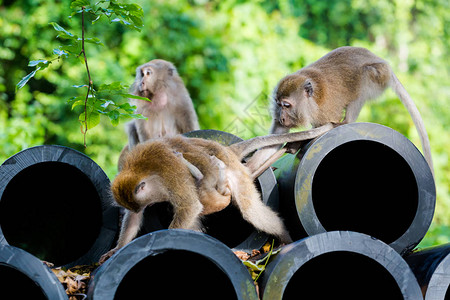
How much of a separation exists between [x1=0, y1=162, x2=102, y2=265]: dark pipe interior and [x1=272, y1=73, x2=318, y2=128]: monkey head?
3.43 feet

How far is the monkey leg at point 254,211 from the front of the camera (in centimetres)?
222

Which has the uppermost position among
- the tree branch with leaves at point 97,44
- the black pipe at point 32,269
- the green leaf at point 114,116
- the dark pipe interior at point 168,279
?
the tree branch with leaves at point 97,44

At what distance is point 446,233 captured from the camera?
634 cm

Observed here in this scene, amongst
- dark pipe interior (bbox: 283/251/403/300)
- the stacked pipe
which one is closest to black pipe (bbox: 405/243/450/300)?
the stacked pipe

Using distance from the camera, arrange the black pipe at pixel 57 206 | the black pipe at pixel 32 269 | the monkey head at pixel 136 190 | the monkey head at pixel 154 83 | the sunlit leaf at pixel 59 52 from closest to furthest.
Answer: the black pipe at pixel 32 269, the sunlit leaf at pixel 59 52, the monkey head at pixel 136 190, the black pipe at pixel 57 206, the monkey head at pixel 154 83

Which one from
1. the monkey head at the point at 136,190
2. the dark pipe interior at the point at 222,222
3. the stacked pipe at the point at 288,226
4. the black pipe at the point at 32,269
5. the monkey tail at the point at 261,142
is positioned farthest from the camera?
the dark pipe interior at the point at 222,222

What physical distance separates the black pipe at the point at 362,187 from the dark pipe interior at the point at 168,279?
448 mm

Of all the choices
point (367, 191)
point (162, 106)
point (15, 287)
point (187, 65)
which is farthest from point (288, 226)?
point (187, 65)

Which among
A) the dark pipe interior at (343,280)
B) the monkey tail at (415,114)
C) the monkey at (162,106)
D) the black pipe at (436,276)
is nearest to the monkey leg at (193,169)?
the dark pipe interior at (343,280)

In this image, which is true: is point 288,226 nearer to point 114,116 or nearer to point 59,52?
point 114,116

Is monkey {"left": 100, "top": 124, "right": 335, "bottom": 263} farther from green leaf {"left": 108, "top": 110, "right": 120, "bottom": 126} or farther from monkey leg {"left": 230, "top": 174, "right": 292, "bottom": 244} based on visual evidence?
green leaf {"left": 108, "top": 110, "right": 120, "bottom": 126}

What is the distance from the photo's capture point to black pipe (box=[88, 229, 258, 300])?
1524mm

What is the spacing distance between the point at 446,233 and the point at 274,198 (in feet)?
15.7

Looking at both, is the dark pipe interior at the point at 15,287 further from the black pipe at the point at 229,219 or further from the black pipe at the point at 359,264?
the black pipe at the point at 359,264
